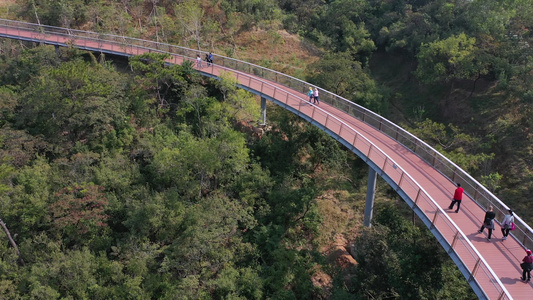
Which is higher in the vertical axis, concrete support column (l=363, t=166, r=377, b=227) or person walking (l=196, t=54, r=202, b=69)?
person walking (l=196, t=54, r=202, b=69)

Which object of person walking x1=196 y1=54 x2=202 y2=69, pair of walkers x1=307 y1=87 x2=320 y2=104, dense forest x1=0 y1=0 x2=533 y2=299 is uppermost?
person walking x1=196 y1=54 x2=202 y2=69

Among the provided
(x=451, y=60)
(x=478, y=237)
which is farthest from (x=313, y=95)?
(x=478, y=237)

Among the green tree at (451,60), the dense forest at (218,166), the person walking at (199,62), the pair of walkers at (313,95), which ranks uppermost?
the green tree at (451,60)

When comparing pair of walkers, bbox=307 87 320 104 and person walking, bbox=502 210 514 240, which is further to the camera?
pair of walkers, bbox=307 87 320 104

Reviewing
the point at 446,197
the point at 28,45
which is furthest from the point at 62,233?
the point at 28,45

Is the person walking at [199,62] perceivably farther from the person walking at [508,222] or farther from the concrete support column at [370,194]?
the person walking at [508,222]

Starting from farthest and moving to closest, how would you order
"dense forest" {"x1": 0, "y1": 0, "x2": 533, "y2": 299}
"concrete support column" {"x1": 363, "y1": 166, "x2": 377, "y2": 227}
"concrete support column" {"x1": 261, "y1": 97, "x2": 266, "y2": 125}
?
"concrete support column" {"x1": 261, "y1": 97, "x2": 266, "y2": 125} → "concrete support column" {"x1": 363, "y1": 166, "x2": 377, "y2": 227} → "dense forest" {"x1": 0, "y1": 0, "x2": 533, "y2": 299}

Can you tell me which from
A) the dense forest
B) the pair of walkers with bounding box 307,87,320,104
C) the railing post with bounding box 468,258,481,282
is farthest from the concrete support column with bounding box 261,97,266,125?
the railing post with bounding box 468,258,481,282

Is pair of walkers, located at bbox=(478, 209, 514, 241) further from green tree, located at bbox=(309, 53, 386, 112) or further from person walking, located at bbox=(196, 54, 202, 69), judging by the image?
person walking, located at bbox=(196, 54, 202, 69)

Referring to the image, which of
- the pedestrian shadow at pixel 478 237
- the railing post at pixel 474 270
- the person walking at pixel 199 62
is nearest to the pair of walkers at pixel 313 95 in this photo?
the person walking at pixel 199 62

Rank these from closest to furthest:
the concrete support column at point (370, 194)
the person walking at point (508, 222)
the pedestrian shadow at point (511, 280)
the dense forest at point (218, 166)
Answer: the pedestrian shadow at point (511, 280), the person walking at point (508, 222), the dense forest at point (218, 166), the concrete support column at point (370, 194)
